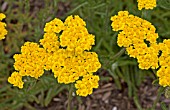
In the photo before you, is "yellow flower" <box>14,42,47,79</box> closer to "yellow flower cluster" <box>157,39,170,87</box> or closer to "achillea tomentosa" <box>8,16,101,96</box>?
"achillea tomentosa" <box>8,16,101,96</box>

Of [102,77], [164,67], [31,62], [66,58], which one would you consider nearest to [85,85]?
[66,58]

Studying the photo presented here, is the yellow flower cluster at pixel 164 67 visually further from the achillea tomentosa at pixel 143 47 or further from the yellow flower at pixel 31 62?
the yellow flower at pixel 31 62

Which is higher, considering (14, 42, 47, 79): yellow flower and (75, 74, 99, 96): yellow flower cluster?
(14, 42, 47, 79): yellow flower

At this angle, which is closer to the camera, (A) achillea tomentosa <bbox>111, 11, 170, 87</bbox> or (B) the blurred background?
(A) achillea tomentosa <bbox>111, 11, 170, 87</bbox>

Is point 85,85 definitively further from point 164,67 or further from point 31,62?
point 164,67

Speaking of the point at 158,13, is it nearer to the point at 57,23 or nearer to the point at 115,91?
the point at 115,91

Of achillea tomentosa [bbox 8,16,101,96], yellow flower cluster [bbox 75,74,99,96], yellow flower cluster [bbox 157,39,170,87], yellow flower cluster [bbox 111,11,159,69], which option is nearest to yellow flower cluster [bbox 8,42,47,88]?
achillea tomentosa [bbox 8,16,101,96]
